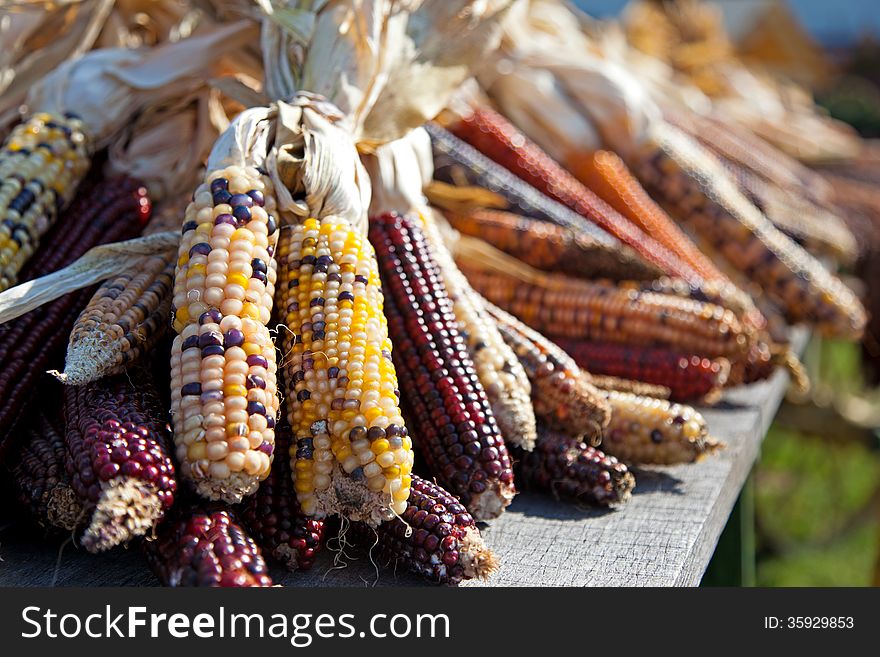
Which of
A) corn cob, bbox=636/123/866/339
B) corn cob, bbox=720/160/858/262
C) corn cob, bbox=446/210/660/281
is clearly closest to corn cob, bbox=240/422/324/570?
corn cob, bbox=446/210/660/281

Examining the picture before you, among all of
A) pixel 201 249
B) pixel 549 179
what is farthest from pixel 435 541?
pixel 549 179

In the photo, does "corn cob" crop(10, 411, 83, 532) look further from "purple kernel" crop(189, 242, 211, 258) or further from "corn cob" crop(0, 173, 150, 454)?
"purple kernel" crop(189, 242, 211, 258)

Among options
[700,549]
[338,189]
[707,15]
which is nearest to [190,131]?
[338,189]

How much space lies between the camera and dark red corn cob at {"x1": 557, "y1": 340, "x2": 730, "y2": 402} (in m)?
1.82

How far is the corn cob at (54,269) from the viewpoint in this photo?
1.27 metres

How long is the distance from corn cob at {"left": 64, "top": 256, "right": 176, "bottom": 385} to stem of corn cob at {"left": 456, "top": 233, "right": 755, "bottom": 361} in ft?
2.46

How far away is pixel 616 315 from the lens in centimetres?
185

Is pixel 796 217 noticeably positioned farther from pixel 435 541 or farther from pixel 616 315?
pixel 435 541

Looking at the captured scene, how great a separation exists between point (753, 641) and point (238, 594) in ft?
2.16

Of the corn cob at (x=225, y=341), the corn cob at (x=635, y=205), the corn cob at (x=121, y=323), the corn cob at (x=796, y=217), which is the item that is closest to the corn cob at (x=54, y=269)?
the corn cob at (x=121, y=323)

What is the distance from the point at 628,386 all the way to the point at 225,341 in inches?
36.4

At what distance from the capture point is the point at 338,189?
1366 mm

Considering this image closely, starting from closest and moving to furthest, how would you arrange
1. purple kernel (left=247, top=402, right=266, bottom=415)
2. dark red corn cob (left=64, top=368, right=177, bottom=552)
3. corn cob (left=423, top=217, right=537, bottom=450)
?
dark red corn cob (left=64, top=368, right=177, bottom=552) < purple kernel (left=247, top=402, right=266, bottom=415) < corn cob (left=423, top=217, right=537, bottom=450)

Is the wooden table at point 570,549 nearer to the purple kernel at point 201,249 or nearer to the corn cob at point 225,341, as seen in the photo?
the corn cob at point 225,341
